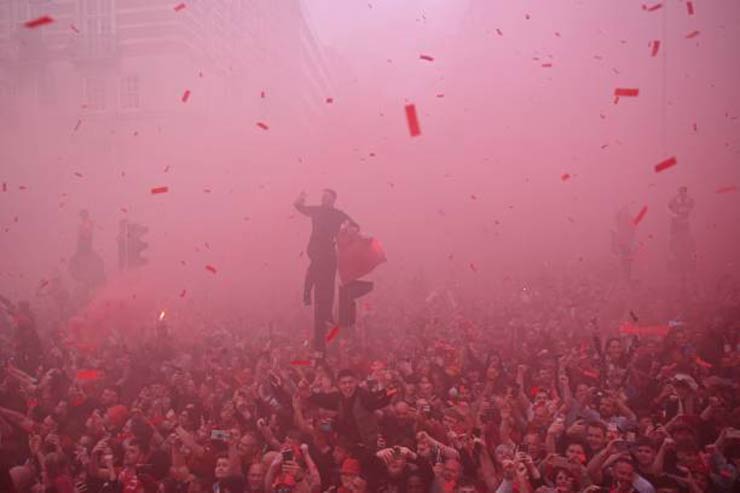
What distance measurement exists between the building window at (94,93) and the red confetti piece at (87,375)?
930 inches

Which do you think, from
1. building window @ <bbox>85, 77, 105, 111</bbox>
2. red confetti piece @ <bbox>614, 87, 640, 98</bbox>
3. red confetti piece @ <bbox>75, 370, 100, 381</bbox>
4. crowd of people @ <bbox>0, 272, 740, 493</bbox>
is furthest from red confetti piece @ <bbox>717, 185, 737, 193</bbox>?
building window @ <bbox>85, 77, 105, 111</bbox>

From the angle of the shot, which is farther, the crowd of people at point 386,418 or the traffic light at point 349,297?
the traffic light at point 349,297

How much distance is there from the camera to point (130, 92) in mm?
30047

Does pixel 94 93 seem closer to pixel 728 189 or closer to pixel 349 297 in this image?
pixel 349 297

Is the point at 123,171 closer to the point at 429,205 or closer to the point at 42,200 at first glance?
the point at 42,200

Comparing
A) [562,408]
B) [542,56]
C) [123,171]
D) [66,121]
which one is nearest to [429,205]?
[542,56]

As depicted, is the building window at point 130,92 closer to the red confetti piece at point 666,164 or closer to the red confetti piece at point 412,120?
the red confetti piece at point 412,120

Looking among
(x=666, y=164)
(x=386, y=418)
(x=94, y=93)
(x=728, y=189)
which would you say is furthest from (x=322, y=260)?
(x=94, y=93)

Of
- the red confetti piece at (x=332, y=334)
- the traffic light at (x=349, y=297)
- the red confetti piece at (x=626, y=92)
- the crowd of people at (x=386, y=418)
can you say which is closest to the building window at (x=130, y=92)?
the crowd of people at (x=386, y=418)

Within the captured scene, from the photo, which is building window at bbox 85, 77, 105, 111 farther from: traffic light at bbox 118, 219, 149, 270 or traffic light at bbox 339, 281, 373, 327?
traffic light at bbox 339, 281, 373, 327

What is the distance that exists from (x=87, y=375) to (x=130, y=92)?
23588 mm

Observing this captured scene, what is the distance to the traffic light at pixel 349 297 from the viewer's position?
11.1m

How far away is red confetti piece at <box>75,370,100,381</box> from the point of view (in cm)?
934

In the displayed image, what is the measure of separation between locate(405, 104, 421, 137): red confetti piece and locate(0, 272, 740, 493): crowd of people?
26.4 metres
